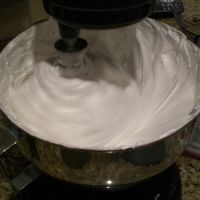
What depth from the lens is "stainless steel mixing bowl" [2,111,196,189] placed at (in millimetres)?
494

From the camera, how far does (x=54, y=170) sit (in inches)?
21.1

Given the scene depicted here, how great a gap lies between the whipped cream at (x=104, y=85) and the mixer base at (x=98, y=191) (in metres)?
0.08

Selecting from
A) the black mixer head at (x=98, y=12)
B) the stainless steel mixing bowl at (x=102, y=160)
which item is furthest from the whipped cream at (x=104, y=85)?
the black mixer head at (x=98, y=12)

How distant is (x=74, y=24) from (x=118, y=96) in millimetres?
217

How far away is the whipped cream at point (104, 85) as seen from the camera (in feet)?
1.99

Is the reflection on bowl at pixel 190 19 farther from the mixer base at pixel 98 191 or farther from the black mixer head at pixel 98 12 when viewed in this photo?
the black mixer head at pixel 98 12

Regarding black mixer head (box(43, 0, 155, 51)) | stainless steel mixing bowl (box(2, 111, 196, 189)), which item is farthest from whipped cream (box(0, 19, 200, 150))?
black mixer head (box(43, 0, 155, 51))

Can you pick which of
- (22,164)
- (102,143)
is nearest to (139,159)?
(102,143)

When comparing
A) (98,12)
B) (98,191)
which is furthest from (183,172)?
(98,12)

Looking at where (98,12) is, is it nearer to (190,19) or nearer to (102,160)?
(102,160)

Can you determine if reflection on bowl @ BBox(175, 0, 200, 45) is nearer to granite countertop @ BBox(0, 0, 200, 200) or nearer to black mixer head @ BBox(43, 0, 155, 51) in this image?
granite countertop @ BBox(0, 0, 200, 200)

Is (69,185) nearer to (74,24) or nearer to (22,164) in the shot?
(22,164)

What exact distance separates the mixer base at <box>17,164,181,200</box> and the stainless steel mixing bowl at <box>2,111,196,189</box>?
52mm

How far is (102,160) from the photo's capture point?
1.63 ft
